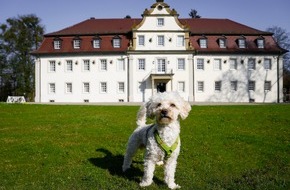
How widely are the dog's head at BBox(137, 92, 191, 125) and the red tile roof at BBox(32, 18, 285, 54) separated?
35719mm

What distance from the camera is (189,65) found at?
40375 mm

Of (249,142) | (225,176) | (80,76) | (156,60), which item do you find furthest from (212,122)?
(80,76)

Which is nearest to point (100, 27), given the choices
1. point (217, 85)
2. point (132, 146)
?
point (217, 85)

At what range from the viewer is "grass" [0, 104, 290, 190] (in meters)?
5.48

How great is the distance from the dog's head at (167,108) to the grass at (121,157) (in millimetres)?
1170

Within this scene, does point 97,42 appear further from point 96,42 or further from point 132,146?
point 132,146

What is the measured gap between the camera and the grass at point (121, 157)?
5.48 m

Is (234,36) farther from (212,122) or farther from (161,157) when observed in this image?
(161,157)

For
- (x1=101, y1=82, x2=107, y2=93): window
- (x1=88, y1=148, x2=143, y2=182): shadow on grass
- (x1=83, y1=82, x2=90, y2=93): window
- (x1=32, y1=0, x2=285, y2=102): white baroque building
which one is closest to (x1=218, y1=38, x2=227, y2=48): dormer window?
(x1=32, y1=0, x2=285, y2=102): white baroque building

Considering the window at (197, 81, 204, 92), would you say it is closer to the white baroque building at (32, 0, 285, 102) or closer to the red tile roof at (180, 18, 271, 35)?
the white baroque building at (32, 0, 285, 102)

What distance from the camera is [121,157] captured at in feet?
23.9

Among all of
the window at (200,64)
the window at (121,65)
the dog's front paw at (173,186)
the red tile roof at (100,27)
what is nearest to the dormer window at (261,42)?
the window at (200,64)

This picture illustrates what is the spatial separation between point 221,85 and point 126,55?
1261 cm

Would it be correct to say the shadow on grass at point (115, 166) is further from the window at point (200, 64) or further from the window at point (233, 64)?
the window at point (233, 64)
